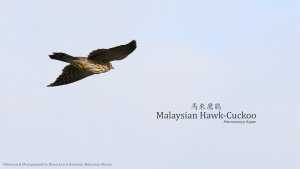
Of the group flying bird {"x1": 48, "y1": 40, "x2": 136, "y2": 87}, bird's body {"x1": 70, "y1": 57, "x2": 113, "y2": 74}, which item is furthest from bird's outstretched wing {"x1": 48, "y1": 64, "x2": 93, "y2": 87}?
bird's body {"x1": 70, "y1": 57, "x2": 113, "y2": 74}

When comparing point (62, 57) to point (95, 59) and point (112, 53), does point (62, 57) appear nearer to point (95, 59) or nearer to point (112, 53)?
point (95, 59)

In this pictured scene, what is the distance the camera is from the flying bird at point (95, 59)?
15.3m

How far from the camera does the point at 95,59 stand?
1570 cm

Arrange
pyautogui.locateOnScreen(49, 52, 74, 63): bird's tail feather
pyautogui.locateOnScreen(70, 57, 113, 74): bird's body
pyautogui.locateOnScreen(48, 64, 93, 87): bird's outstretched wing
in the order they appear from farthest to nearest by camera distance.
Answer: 1. pyautogui.locateOnScreen(48, 64, 93, 87): bird's outstretched wing
2. pyautogui.locateOnScreen(70, 57, 113, 74): bird's body
3. pyautogui.locateOnScreen(49, 52, 74, 63): bird's tail feather

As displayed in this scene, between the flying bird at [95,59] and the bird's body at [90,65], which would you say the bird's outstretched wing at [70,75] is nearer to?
the flying bird at [95,59]

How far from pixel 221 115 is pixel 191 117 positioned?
0.55 metres

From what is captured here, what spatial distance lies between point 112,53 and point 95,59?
33 cm

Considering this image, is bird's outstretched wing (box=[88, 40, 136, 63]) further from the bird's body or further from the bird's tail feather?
the bird's tail feather

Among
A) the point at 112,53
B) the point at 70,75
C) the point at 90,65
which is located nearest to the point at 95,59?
the point at 90,65

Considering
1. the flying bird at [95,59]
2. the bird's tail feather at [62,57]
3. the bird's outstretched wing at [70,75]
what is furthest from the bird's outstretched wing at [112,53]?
the bird's outstretched wing at [70,75]

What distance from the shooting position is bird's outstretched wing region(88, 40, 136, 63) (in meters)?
15.2

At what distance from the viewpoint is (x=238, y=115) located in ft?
58.9

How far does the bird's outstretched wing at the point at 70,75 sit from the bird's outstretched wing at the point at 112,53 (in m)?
0.64

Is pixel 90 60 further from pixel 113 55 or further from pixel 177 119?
pixel 177 119
